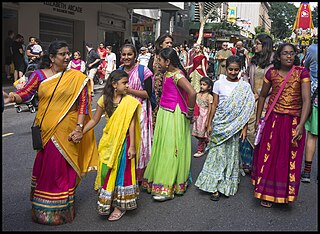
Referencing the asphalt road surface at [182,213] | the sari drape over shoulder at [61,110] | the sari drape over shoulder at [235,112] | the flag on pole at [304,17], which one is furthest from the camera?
the flag on pole at [304,17]

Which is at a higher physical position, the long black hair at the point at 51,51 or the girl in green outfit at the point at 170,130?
the long black hair at the point at 51,51

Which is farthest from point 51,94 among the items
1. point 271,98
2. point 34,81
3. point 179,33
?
point 179,33

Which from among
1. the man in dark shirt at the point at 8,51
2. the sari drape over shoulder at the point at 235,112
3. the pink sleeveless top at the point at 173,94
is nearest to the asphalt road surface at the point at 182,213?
the sari drape over shoulder at the point at 235,112

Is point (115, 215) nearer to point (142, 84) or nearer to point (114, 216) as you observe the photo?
point (114, 216)

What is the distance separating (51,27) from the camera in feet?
56.6

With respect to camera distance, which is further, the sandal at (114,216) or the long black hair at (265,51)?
the long black hair at (265,51)

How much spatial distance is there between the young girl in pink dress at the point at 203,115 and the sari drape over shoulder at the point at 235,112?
6.42 ft

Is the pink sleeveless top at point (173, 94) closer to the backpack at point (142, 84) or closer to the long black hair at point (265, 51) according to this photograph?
the backpack at point (142, 84)

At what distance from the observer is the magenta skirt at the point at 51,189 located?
3.50 metres

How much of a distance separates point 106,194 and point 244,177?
2278 millimetres

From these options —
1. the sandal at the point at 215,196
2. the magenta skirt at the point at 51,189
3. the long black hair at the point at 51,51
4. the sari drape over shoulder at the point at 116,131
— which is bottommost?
the sandal at the point at 215,196

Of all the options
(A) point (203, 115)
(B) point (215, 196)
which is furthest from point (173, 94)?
(A) point (203, 115)

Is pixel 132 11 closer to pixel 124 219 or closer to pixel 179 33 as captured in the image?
pixel 179 33

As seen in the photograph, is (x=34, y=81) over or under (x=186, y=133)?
over
